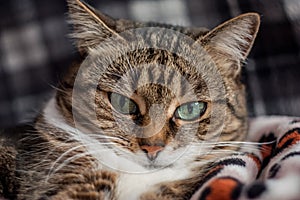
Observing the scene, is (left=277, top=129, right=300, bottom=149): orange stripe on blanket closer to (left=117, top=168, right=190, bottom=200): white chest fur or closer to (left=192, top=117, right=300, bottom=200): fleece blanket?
(left=192, top=117, right=300, bottom=200): fleece blanket

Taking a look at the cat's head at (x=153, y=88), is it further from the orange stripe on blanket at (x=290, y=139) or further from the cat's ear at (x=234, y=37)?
the orange stripe on blanket at (x=290, y=139)

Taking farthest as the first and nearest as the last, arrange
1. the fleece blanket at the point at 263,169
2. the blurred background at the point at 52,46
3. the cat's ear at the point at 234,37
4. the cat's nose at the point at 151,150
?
the blurred background at the point at 52,46, the cat's ear at the point at 234,37, the cat's nose at the point at 151,150, the fleece blanket at the point at 263,169

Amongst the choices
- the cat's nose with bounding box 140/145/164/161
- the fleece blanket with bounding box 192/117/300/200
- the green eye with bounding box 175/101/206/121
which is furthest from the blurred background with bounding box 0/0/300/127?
the cat's nose with bounding box 140/145/164/161

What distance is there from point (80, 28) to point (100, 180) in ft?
1.12

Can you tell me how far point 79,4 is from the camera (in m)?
1.08

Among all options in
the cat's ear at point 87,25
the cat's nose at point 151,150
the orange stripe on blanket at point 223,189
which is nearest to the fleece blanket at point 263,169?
the orange stripe on blanket at point 223,189

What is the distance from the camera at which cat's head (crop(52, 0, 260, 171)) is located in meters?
1.02

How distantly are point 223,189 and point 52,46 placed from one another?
122cm

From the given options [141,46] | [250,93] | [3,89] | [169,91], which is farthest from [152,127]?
[3,89]

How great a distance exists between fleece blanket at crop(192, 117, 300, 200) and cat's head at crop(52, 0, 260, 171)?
7 cm

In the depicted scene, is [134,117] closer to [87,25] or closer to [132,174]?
[132,174]

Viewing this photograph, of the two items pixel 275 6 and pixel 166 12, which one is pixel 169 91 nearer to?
pixel 275 6

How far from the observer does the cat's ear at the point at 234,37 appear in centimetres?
110

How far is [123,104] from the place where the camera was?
1.06 m
